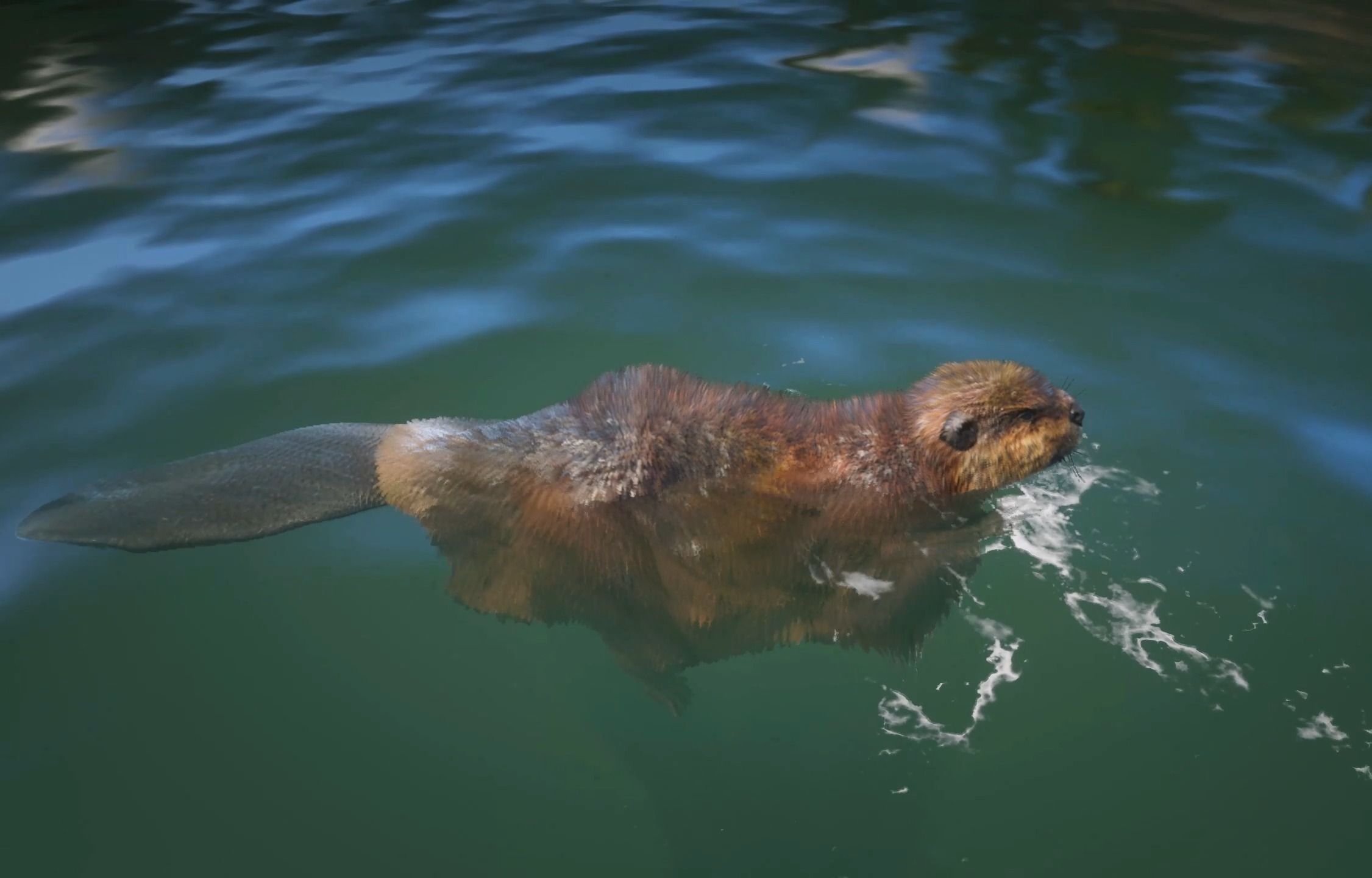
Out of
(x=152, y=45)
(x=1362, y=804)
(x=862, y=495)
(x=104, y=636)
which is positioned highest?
(x=152, y=45)

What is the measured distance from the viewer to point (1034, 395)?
409cm

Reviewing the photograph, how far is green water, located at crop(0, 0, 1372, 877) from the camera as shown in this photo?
337 cm

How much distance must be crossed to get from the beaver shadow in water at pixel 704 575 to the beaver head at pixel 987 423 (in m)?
0.25

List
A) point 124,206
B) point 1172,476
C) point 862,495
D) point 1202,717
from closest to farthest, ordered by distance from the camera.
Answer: point 1202,717 → point 862,495 → point 1172,476 → point 124,206

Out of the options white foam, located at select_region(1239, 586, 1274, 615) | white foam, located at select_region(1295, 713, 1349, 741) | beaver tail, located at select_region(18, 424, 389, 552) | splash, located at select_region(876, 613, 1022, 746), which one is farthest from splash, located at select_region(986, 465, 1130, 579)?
beaver tail, located at select_region(18, 424, 389, 552)

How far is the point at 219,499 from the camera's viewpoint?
379cm

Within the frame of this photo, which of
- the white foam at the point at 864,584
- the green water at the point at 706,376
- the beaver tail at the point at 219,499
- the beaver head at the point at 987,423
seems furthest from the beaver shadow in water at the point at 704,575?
the beaver tail at the point at 219,499

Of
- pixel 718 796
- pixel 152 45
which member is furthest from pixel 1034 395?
pixel 152 45

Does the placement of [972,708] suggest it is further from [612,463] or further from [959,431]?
[612,463]

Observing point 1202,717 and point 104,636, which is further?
point 104,636

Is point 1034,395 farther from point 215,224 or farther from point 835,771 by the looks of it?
point 215,224

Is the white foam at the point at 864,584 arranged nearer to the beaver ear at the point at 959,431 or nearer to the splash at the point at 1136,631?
the beaver ear at the point at 959,431

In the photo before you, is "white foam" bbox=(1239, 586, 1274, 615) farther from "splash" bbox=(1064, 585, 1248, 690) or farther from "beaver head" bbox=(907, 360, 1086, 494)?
"beaver head" bbox=(907, 360, 1086, 494)

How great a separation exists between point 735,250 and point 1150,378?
Result: 241 centimetres
